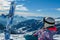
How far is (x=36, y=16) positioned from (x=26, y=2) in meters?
0.23

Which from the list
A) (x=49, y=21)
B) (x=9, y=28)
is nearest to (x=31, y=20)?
(x=9, y=28)

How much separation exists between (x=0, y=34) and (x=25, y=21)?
1.19ft

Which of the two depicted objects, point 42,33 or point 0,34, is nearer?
point 42,33

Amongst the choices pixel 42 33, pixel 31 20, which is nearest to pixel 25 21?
pixel 31 20

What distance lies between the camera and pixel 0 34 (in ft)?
9.84

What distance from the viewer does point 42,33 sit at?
94.3 inches

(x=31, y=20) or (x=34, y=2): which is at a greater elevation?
(x=34, y=2)

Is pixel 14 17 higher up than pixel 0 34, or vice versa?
pixel 14 17

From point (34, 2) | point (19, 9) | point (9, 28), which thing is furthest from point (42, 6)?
point (9, 28)

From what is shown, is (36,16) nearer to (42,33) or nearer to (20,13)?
(20,13)

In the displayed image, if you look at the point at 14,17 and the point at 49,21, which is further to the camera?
the point at 14,17

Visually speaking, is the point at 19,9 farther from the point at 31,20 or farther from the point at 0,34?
the point at 0,34

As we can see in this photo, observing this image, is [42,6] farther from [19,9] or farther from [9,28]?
[9,28]

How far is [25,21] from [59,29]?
46 cm
